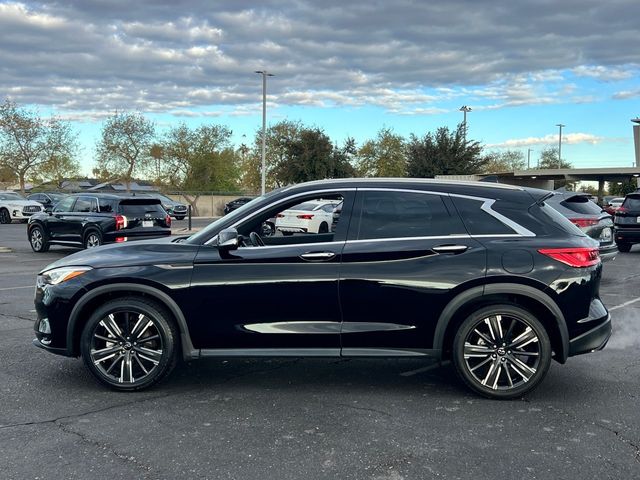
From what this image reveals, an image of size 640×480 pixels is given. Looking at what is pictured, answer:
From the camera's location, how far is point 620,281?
11133 mm

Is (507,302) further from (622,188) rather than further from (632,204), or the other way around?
(622,188)

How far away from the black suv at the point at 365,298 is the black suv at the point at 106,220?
1013 cm

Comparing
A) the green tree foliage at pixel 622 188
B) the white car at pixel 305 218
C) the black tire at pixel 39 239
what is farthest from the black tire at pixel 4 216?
the green tree foliage at pixel 622 188

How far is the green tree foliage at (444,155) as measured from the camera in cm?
4506

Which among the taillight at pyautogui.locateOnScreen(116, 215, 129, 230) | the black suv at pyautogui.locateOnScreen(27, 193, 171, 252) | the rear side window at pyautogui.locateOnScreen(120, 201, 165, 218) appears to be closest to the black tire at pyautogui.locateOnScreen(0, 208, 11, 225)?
the black suv at pyautogui.locateOnScreen(27, 193, 171, 252)

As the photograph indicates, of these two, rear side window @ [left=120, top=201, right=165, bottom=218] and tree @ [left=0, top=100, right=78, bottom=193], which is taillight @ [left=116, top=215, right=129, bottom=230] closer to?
rear side window @ [left=120, top=201, right=165, bottom=218]

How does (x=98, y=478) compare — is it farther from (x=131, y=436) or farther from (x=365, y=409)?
(x=365, y=409)

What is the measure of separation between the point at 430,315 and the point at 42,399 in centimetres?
300

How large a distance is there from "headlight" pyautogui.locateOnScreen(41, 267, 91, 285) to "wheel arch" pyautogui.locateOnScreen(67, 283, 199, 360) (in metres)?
0.19

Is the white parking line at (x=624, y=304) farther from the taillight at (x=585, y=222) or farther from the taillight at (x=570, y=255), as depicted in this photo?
the taillight at (x=570, y=255)

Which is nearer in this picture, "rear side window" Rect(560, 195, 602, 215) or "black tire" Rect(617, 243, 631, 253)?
"rear side window" Rect(560, 195, 602, 215)

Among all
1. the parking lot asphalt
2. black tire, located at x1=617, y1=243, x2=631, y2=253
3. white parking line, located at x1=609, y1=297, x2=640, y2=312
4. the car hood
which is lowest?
the parking lot asphalt

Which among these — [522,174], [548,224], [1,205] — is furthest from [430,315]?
[522,174]

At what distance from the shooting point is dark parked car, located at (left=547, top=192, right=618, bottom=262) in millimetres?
10688
